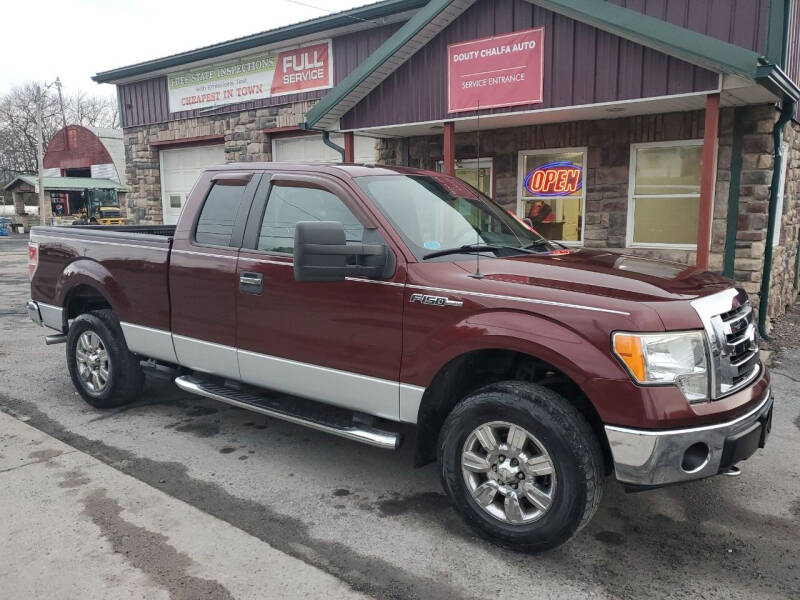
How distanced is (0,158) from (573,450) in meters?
74.0

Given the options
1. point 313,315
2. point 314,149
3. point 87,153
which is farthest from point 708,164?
point 87,153

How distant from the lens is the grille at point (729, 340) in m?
3.01

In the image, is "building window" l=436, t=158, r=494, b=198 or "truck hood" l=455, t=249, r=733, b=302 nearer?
"truck hood" l=455, t=249, r=733, b=302

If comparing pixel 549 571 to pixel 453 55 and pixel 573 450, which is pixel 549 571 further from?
pixel 453 55

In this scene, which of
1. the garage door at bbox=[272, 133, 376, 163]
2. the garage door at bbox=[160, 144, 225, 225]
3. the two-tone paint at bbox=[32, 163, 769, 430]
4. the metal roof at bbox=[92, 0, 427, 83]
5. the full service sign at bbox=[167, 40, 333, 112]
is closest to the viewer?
the two-tone paint at bbox=[32, 163, 769, 430]

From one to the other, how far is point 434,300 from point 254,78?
1231 cm

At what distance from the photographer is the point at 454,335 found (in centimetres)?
337

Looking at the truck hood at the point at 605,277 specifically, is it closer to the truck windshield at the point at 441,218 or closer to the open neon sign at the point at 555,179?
the truck windshield at the point at 441,218

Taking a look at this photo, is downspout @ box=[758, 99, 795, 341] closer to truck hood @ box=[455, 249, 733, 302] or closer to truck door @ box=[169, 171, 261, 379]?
truck hood @ box=[455, 249, 733, 302]

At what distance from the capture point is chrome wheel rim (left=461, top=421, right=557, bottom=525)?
3.15m

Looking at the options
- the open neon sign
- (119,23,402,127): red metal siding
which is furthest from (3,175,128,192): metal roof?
the open neon sign

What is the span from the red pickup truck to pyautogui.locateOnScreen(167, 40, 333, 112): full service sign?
9122 millimetres

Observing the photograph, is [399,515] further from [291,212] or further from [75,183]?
[75,183]

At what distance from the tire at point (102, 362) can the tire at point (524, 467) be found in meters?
3.09
